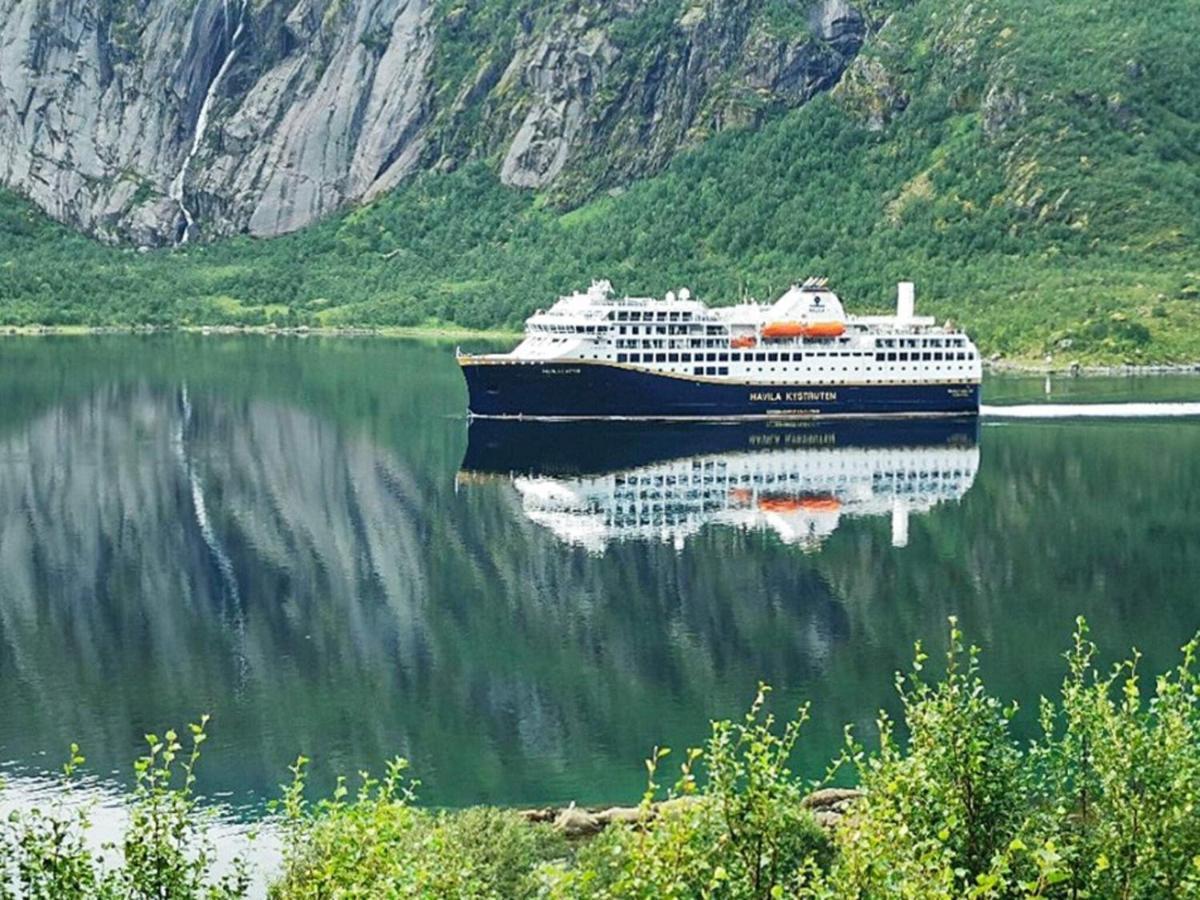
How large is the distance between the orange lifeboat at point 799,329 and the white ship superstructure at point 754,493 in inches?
551

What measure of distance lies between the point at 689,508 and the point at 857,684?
30.1 meters

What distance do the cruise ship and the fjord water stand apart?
3.47m

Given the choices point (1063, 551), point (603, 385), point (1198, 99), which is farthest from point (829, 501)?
point (1198, 99)

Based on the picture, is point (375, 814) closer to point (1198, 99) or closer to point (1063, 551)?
point (1063, 551)

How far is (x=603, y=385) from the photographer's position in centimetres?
10788

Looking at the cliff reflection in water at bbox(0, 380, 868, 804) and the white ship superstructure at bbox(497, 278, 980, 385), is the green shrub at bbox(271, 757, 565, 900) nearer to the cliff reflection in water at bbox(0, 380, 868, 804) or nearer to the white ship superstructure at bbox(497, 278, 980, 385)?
the cliff reflection in water at bbox(0, 380, 868, 804)

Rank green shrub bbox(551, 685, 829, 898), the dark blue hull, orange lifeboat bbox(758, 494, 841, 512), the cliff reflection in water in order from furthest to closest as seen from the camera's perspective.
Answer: the dark blue hull → orange lifeboat bbox(758, 494, 841, 512) → the cliff reflection in water → green shrub bbox(551, 685, 829, 898)

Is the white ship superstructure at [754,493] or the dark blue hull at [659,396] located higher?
the dark blue hull at [659,396]

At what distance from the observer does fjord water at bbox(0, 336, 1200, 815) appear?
149 feet

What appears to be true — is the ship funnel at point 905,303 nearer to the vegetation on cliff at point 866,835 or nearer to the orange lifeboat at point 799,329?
the orange lifeboat at point 799,329

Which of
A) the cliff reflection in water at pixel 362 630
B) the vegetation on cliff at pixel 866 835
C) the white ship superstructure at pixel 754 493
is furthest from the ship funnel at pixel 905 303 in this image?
the vegetation on cliff at pixel 866 835

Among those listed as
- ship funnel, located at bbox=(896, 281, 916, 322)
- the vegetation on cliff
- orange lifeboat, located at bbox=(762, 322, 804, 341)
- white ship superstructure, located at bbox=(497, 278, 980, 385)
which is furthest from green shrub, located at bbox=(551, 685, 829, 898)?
ship funnel, located at bbox=(896, 281, 916, 322)

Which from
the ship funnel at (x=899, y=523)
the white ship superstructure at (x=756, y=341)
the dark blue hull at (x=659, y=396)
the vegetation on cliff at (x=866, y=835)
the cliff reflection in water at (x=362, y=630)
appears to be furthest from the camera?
the white ship superstructure at (x=756, y=341)

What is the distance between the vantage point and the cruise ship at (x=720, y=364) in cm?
10788
